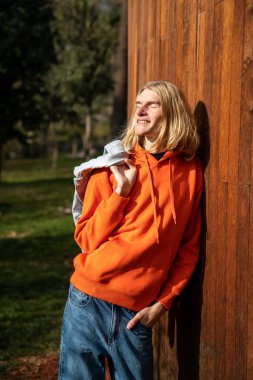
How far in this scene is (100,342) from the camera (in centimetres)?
257

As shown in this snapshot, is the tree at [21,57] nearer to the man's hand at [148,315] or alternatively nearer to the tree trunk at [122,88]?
the tree trunk at [122,88]

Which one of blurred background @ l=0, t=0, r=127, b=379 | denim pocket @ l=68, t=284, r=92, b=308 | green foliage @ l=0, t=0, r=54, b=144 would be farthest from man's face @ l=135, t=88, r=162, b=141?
green foliage @ l=0, t=0, r=54, b=144

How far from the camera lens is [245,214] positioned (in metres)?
2.28

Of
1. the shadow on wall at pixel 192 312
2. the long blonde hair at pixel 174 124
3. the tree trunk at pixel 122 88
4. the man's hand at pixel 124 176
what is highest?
the tree trunk at pixel 122 88

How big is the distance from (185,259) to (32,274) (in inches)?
200

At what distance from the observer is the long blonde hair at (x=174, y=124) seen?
2660mm

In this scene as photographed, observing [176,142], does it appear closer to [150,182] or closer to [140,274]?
[150,182]

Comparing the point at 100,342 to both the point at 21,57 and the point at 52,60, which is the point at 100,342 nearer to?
the point at 21,57

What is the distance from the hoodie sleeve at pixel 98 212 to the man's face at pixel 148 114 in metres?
0.27

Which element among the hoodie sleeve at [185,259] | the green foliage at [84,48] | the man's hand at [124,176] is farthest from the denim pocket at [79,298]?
the green foliage at [84,48]

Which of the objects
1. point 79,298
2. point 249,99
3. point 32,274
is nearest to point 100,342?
point 79,298

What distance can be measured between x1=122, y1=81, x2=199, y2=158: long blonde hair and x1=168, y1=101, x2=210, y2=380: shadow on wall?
0.09 meters

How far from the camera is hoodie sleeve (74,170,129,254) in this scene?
98.8 inches

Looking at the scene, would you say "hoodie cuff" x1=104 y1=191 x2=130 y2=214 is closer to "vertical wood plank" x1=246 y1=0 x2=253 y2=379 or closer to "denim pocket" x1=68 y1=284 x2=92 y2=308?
"denim pocket" x1=68 y1=284 x2=92 y2=308
